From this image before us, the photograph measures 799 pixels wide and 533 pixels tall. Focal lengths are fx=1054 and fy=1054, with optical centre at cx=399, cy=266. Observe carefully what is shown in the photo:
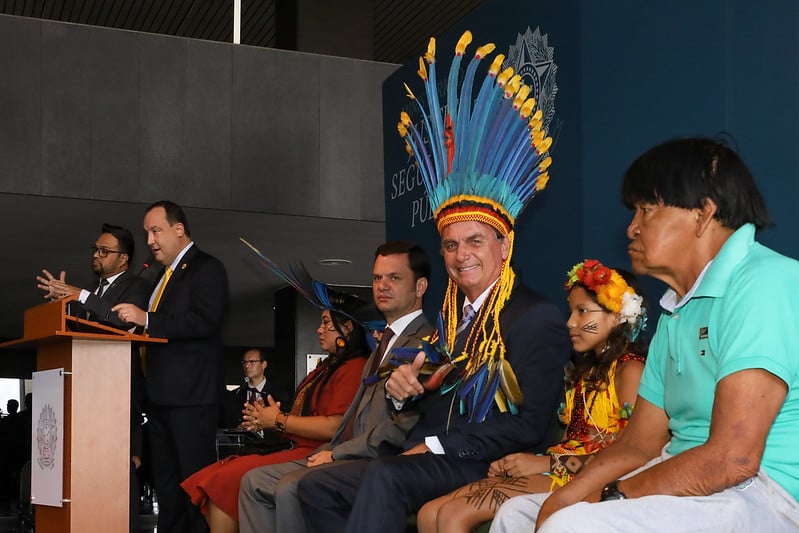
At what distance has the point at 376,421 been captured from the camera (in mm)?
3541

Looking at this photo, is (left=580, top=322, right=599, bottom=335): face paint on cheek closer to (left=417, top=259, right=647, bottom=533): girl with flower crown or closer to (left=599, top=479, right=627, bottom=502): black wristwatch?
(left=417, top=259, right=647, bottom=533): girl with flower crown

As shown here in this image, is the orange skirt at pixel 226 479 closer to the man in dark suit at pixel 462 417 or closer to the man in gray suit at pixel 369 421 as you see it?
the man in gray suit at pixel 369 421

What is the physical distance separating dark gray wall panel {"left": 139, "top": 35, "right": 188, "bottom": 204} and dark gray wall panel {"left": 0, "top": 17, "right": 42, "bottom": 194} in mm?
713

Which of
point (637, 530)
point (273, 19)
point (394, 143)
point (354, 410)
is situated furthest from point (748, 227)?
point (273, 19)

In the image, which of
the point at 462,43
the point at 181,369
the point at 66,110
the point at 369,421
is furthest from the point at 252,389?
the point at 462,43

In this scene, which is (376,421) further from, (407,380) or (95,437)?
(95,437)

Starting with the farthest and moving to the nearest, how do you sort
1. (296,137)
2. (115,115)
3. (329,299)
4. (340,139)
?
(340,139) < (296,137) < (115,115) < (329,299)

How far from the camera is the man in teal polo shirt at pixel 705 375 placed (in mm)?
1740

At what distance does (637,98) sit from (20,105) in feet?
16.3

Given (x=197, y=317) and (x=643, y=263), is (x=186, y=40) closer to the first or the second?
(x=197, y=317)

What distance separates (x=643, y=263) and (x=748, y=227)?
22cm

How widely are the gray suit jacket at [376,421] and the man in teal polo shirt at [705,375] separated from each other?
1.26m

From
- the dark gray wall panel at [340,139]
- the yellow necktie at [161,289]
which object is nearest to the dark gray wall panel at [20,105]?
the dark gray wall panel at [340,139]

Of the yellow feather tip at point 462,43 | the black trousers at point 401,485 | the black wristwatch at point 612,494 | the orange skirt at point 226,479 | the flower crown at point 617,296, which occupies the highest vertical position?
the yellow feather tip at point 462,43
